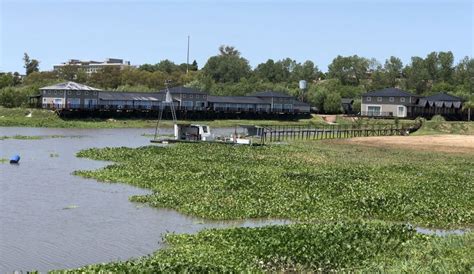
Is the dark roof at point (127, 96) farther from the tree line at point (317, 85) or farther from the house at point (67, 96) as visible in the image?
the tree line at point (317, 85)

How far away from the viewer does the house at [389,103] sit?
131750mm

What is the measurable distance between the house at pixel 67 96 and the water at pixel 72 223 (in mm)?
70758

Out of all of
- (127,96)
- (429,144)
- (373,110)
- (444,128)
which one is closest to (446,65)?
(373,110)

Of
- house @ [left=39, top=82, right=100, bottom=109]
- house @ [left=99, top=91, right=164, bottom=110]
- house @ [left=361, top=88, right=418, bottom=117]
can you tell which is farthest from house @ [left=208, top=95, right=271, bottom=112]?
house @ [left=39, top=82, right=100, bottom=109]

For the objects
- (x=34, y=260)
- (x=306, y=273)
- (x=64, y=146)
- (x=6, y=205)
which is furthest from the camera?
(x=64, y=146)

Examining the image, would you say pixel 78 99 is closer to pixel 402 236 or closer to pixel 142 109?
pixel 142 109

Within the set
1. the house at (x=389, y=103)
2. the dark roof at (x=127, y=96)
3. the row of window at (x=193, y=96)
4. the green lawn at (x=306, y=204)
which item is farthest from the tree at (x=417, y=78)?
the green lawn at (x=306, y=204)

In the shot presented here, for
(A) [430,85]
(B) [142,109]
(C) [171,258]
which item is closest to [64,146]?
(C) [171,258]

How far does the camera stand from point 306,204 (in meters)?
27.4

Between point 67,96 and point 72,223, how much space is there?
87.1 m

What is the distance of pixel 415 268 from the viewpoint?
15414 mm

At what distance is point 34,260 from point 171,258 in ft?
14.9

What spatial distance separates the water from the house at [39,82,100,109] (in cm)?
7076

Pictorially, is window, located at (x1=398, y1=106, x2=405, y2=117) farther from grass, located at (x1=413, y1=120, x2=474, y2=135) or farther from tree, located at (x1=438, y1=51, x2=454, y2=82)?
tree, located at (x1=438, y1=51, x2=454, y2=82)
